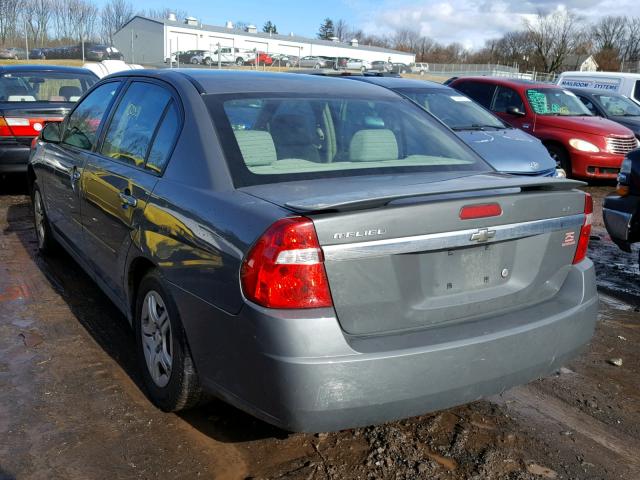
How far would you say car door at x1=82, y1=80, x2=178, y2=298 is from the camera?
133 inches

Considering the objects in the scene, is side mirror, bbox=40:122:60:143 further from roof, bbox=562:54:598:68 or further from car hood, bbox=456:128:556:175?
roof, bbox=562:54:598:68

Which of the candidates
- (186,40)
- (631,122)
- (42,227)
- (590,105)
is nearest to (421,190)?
(42,227)

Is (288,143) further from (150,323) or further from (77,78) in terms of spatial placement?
(77,78)

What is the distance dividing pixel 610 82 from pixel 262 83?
15.4 metres

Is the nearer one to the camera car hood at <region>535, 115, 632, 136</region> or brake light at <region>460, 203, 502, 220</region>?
brake light at <region>460, 203, 502, 220</region>

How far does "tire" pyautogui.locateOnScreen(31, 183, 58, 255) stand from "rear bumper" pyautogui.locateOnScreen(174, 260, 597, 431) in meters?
3.35

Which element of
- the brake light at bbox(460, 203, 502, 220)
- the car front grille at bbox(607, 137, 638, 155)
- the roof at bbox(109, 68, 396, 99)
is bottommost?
the car front grille at bbox(607, 137, 638, 155)

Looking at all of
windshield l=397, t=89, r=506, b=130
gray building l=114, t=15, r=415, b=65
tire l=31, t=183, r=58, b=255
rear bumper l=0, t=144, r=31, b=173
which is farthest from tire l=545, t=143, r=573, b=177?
gray building l=114, t=15, r=415, b=65

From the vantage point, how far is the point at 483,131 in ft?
27.2

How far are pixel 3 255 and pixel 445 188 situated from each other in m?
4.75

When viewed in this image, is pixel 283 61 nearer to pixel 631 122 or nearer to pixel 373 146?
pixel 631 122

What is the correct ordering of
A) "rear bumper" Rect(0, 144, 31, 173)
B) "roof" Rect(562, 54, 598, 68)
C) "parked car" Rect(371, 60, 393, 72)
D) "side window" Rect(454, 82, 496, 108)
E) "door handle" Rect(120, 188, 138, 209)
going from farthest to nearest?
"roof" Rect(562, 54, 598, 68), "parked car" Rect(371, 60, 393, 72), "side window" Rect(454, 82, 496, 108), "rear bumper" Rect(0, 144, 31, 173), "door handle" Rect(120, 188, 138, 209)

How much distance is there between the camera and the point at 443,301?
2605 millimetres

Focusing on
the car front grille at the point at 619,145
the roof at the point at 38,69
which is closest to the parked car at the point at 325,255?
the roof at the point at 38,69
